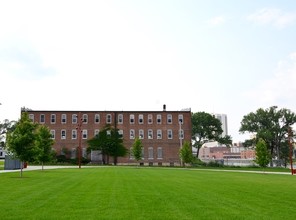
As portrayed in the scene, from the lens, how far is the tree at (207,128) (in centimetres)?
9906

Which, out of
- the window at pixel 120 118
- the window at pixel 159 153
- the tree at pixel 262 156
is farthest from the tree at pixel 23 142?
the window at pixel 159 153

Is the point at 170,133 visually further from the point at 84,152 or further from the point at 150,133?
the point at 84,152

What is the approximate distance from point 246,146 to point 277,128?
27.3 ft

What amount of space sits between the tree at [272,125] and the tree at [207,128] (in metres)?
10.9

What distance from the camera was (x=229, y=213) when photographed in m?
11.2

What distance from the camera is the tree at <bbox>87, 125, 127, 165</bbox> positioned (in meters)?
72.3

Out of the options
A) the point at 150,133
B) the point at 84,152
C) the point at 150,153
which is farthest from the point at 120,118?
the point at 84,152

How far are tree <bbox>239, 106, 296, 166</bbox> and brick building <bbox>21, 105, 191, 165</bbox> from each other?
19.2 meters

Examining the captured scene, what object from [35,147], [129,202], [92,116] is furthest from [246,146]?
[129,202]

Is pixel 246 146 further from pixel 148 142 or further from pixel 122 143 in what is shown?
pixel 122 143

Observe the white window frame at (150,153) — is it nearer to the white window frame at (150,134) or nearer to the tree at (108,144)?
the white window frame at (150,134)

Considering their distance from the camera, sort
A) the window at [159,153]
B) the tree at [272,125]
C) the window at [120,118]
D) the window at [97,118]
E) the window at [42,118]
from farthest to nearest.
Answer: the tree at [272,125] → the window at [120,118] → the window at [97,118] → the window at [159,153] → the window at [42,118]

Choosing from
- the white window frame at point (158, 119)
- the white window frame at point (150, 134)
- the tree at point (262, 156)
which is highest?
the white window frame at point (158, 119)

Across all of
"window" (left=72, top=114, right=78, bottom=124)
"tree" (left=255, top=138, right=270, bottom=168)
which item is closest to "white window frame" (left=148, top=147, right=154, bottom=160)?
"window" (left=72, top=114, right=78, bottom=124)
